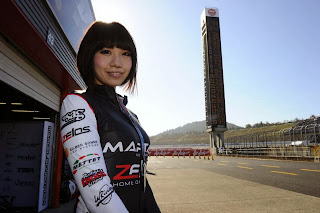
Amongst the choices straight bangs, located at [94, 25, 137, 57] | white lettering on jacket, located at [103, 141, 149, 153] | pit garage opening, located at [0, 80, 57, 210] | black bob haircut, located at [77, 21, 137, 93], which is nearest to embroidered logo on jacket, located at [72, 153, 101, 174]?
white lettering on jacket, located at [103, 141, 149, 153]

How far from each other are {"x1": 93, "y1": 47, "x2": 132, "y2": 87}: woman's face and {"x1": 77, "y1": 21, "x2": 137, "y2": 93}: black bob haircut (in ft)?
0.09

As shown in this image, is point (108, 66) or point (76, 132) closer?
point (76, 132)

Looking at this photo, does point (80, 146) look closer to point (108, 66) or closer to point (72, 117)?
point (72, 117)

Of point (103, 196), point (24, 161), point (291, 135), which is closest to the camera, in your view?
point (103, 196)

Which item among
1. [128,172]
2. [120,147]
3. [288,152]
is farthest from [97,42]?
[288,152]

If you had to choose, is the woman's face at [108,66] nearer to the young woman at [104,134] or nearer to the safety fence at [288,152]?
the young woman at [104,134]

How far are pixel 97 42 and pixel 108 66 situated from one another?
16 cm

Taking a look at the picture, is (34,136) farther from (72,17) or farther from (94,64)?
(94,64)

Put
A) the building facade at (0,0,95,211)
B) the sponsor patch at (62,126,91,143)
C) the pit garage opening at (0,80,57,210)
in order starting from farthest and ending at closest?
the pit garage opening at (0,80,57,210)
the building facade at (0,0,95,211)
the sponsor patch at (62,126,91,143)

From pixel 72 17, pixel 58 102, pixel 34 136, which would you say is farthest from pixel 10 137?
pixel 72 17

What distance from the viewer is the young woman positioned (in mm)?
903

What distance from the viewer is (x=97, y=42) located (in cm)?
127

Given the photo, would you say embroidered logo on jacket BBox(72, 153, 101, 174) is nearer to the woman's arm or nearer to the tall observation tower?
the woman's arm

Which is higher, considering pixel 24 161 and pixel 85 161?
pixel 85 161
